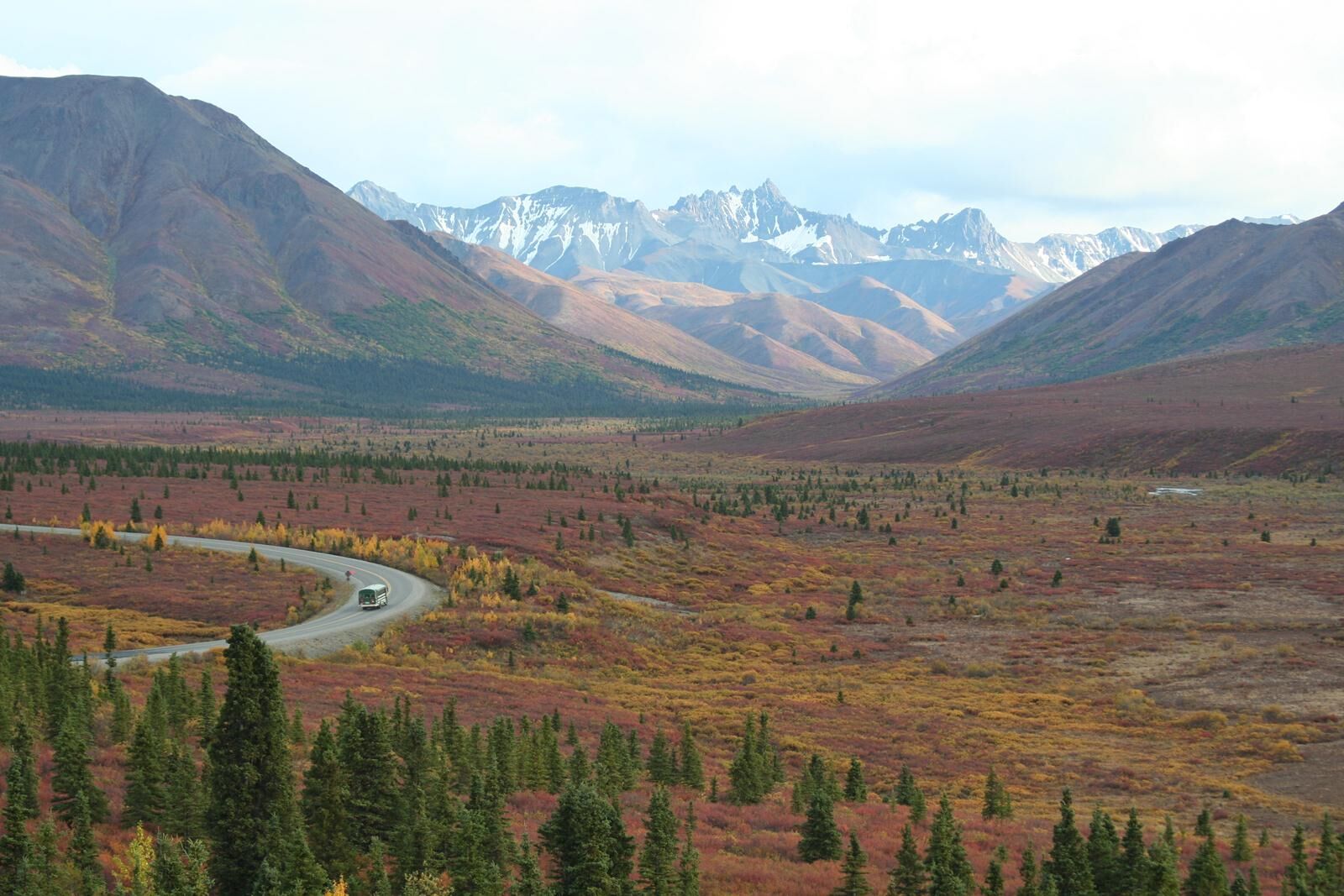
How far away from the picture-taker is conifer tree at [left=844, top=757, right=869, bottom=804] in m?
25.9

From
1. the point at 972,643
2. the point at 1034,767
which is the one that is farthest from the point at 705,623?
the point at 1034,767

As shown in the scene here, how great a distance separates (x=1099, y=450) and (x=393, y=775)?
146386 millimetres

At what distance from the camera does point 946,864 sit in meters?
17.2

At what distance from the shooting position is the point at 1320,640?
4678cm

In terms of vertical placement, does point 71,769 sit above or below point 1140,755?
above

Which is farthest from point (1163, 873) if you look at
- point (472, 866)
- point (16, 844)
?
point (16, 844)

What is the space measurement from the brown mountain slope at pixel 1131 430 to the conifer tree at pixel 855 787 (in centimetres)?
12133

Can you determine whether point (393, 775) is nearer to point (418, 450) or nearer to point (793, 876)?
point (793, 876)

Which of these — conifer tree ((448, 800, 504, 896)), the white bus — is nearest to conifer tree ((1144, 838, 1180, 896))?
conifer tree ((448, 800, 504, 896))

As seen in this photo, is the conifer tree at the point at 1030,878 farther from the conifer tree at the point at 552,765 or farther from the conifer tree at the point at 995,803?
the conifer tree at the point at 552,765

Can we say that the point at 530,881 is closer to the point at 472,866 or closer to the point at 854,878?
the point at 472,866

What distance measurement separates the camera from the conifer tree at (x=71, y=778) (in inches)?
679

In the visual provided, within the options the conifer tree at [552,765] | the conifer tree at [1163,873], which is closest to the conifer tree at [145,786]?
the conifer tree at [552,765]

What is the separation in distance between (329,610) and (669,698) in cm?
1854
